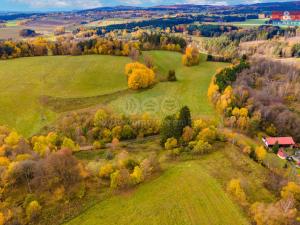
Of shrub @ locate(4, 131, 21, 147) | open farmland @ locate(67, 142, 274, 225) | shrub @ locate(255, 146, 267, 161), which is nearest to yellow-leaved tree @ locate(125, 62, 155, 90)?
shrub @ locate(4, 131, 21, 147)

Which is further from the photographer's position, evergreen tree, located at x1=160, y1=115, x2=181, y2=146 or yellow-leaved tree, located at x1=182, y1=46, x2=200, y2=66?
yellow-leaved tree, located at x1=182, y1=46, x2=200, y2=66

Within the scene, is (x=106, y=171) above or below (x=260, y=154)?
above

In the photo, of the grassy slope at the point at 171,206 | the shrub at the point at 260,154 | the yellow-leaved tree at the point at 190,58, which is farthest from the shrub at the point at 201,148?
the yellow-leaved tree at the point at 190,58

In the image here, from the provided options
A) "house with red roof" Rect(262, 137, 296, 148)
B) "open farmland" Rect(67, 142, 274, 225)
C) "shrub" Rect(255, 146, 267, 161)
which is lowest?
"house with red roof" Rect(262, 137, 296, 148)

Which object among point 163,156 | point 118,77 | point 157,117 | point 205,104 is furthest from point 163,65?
point 163,156

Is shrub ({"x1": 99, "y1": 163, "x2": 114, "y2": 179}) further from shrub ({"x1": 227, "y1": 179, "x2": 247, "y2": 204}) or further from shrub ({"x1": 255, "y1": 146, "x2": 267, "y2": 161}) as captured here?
shrub ({"x1": 255, "y1": 146, "x2": 267, "y2": 161})

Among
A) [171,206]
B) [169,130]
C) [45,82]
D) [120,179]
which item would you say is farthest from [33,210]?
[45,82]

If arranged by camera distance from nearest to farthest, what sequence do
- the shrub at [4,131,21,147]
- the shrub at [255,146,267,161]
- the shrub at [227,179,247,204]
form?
the shrub at [227,179,247,204]
the shrub at [255,146,267,161]
the shrub at [4,131,21,147]

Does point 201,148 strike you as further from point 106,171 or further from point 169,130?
point 106,171
